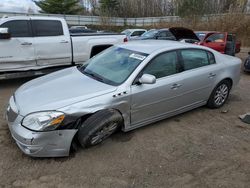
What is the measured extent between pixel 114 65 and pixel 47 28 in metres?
3.48

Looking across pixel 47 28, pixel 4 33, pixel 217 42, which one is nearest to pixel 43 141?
pixel 4 33

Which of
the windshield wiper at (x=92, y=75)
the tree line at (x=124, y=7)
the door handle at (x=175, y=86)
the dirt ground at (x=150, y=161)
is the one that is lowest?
the dirt ground at (x=150, y=161)

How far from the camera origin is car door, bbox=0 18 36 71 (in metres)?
6.02

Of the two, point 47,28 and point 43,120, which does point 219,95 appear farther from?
point 47,28

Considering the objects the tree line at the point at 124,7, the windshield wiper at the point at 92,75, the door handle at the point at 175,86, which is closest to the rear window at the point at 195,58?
the door handle at the point at 175,86

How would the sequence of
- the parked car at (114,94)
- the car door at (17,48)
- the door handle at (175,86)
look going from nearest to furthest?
the parked car at (114,94)
the door handle at (175,86)
the car door at (17,48)

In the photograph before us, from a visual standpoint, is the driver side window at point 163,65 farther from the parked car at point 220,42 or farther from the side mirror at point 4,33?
the parked car at point 220,42

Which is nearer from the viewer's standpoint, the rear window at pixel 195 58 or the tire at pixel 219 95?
the rear window at pixel 195 58

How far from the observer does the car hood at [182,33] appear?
944cm

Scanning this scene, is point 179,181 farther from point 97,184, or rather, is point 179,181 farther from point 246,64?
point 246,64

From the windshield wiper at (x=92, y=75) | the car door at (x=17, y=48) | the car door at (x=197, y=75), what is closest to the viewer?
the windshield wiper at (x=92, y=75)

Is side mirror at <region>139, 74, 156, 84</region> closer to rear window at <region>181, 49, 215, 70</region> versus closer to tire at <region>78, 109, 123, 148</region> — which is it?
tire at <region>78, 109, 123, 148</region>

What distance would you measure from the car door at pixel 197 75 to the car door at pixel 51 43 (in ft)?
12.0

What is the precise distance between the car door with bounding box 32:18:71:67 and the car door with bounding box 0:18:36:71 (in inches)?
6.6
